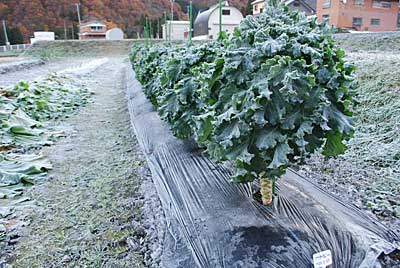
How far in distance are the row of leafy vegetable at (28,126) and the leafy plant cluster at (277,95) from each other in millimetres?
1894

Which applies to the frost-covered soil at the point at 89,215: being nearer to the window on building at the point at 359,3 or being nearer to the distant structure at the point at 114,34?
the window on building at the point at 359,3

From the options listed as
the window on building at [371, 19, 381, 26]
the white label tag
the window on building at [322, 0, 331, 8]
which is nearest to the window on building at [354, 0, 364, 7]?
the window on building at [371, 19, 381, 26]

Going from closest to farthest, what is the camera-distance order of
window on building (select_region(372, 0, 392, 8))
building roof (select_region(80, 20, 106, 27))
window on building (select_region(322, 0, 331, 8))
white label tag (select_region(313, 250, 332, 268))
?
white label tag (select_region(313, 250, 332, 268)), window on building (select_region(322, 0, 331, 8)), window on building (select_region(372, 0, 392, 8)), building roof (select_region(80, 20, 106, 27))

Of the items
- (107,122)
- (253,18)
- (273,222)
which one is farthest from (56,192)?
(107,122)

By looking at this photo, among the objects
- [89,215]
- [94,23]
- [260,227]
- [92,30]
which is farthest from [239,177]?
[94,23]

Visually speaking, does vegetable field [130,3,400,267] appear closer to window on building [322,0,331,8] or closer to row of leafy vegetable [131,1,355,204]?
row of leafy vegetable [131,1,355,204]

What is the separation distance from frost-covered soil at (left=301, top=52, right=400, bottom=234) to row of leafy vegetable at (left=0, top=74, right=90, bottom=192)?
2322mm

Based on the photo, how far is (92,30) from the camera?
34.8 metres

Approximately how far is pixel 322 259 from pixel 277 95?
723 mm

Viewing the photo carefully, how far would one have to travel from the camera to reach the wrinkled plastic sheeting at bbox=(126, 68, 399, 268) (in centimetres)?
144

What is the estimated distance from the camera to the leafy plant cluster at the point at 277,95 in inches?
54.7

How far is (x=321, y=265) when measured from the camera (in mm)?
1370

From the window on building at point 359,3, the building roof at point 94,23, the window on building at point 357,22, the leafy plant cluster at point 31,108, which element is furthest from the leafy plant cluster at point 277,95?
the building roof at point 94,23

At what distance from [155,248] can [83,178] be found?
1.31m
